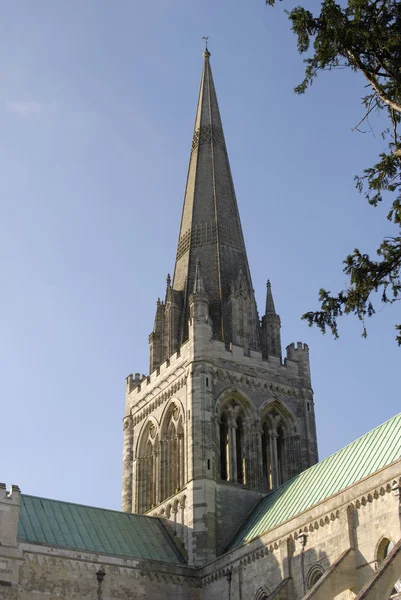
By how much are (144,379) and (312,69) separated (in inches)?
1078

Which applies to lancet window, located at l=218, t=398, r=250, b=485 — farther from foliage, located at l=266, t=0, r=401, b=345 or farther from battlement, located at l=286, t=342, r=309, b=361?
foliage, located at l=266, t=0, r=401, b=345

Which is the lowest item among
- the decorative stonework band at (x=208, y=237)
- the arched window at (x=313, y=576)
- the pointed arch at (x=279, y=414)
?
the arched window at (x=313, y=576)

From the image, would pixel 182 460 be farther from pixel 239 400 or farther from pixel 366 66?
pixel 366 66

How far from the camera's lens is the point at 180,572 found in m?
34.5

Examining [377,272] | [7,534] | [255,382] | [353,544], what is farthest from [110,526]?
[377,272]

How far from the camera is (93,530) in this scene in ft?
116

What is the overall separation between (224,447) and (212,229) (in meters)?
11.5

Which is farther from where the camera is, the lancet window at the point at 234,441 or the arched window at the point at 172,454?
the arched window at the point at 172,454

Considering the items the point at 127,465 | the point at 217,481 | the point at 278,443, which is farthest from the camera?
the point at 127,465

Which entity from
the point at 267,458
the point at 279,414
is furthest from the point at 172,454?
the point at 279,414

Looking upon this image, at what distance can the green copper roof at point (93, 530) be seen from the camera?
1324 inches

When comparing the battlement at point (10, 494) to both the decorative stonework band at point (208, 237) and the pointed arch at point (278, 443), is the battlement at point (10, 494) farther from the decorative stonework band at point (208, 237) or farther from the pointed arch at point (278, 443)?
the decorative stonework band at point (208, 237)

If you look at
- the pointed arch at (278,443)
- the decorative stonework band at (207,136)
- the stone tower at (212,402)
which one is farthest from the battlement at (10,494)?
the decorative stonework band at (207,136)

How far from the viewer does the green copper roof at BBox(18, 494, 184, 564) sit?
33.6 metres
